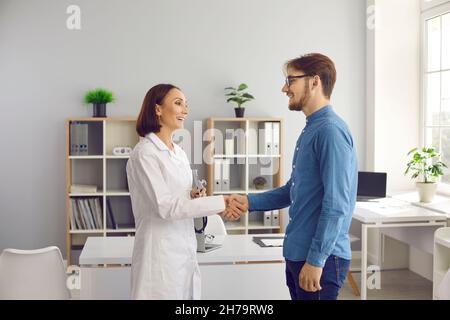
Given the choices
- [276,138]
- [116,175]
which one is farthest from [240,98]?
[116,175]

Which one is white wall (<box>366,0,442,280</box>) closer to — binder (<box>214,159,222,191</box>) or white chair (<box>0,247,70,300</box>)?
binder (<box>214,159,222,191</box>)

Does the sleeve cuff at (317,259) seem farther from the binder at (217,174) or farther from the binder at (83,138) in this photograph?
the binder at (83,138)

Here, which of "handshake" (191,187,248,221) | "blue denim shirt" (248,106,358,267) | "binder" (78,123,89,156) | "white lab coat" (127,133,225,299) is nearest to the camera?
"blue denim shirt" (248,106,358,267)

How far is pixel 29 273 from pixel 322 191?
1.69 meters

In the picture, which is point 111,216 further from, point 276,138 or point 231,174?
point 276,138

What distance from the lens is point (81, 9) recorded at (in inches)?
214

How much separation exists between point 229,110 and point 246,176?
2.34 feet

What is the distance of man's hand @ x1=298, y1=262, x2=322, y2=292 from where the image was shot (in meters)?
2.09

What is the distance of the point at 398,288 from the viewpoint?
16.2 feet

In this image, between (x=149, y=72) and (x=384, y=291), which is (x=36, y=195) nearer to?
(x=149, y=72)

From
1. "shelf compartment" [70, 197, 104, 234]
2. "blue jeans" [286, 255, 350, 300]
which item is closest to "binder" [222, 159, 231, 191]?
"shelf compartment" [70, 197, 104, 234]

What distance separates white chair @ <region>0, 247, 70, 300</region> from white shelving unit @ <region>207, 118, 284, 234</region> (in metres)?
2.48

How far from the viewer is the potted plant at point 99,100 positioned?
5.27 m

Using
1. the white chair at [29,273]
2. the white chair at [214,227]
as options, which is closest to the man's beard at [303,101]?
the white chair at [29,273]
